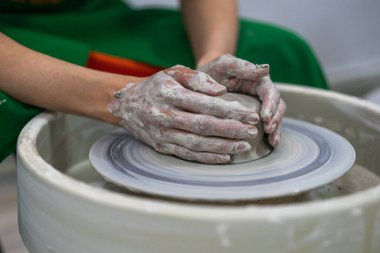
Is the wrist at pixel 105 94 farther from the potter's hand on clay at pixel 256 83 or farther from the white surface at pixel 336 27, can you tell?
the white surface at pixel 336 27

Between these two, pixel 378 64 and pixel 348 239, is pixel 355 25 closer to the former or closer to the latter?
pixel 378 64

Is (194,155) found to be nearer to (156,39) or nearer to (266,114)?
(266,114)

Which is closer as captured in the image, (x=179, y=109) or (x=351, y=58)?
(x=179, y=109)

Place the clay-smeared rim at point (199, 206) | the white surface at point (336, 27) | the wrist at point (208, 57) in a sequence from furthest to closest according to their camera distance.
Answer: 1. the white surface at point (336, 27)
2. the wrist at point (208, 57)
3. the clay-smeared rim at point (199, 206)

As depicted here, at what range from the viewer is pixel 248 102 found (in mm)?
981

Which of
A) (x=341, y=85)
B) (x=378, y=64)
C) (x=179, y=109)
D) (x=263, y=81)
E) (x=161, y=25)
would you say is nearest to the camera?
(x=179, y=109)

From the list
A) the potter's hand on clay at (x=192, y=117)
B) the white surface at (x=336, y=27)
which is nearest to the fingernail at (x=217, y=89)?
the potter's hand on clay at (x=192, y=117)

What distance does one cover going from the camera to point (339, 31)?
308 centimetres

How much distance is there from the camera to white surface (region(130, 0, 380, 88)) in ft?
9.27

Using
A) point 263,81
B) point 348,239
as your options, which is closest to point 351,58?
point 263,81

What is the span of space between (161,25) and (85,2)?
0.29 metres

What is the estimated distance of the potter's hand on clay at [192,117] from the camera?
35.1 inches

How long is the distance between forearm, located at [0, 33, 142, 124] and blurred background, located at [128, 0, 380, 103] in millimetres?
1812

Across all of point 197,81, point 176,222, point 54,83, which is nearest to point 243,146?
point 197,81
